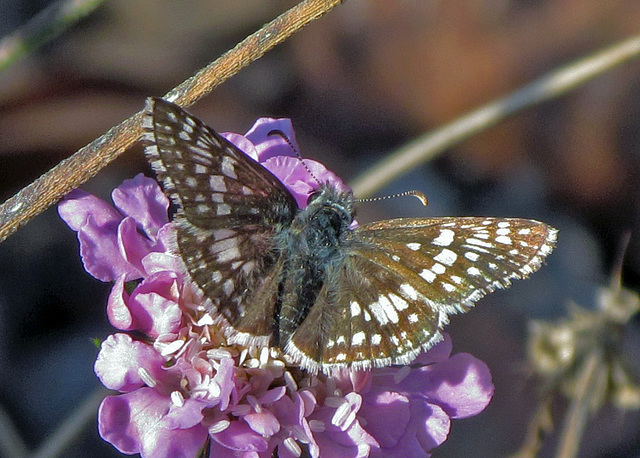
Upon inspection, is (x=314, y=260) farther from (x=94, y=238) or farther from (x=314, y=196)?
(x=94, y=238)


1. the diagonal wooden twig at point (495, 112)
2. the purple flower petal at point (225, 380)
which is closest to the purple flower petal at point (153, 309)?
the purple flower petal at point (225, 380)

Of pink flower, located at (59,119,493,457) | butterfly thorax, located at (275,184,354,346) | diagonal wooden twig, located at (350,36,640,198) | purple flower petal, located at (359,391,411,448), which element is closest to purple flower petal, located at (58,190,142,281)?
pink flower, located at (59,119,493,457)

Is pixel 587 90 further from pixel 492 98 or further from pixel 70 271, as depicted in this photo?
pixel 70 271

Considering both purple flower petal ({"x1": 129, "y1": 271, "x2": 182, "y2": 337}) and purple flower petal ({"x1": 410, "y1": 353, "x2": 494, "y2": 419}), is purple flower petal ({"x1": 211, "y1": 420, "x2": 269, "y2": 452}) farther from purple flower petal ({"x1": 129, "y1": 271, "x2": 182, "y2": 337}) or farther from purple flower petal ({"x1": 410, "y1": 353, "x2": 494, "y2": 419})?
purple flower petal ({"x1": 410, "y1": 353, "x2": 494, "y2": 419})

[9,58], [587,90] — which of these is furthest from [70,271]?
[587,90]

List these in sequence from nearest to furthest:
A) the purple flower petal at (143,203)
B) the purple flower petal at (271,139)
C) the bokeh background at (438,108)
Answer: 1. the purple flower petal at (143,203)
2. the purple flower petal at (271,139)
3. the bokeh background at (438,108)

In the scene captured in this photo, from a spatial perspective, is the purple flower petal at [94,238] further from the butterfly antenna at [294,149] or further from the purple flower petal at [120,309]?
the butterfly antenna at [294,149]
